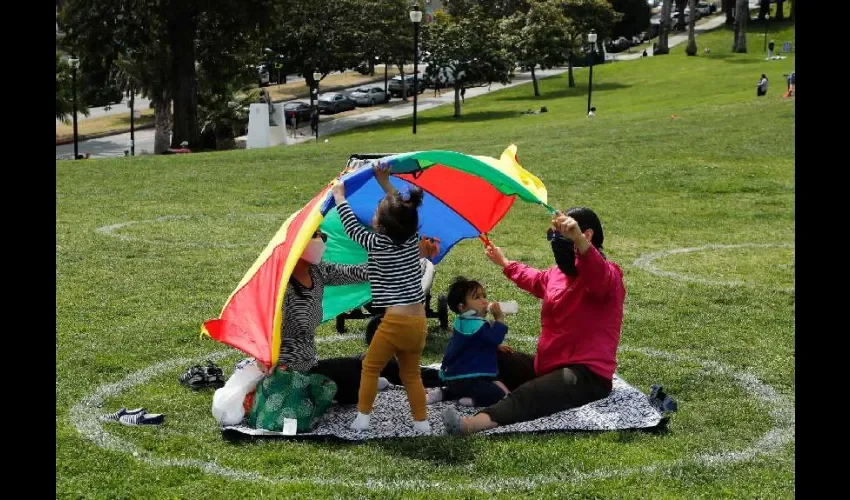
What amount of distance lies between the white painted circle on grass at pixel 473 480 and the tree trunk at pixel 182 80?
3108cm

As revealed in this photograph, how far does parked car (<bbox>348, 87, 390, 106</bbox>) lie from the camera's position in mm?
67750

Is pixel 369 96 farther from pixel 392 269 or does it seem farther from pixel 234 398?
pixel 392 269

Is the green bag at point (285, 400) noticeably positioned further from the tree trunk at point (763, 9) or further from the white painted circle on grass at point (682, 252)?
the tree trunk at point (763, 9)

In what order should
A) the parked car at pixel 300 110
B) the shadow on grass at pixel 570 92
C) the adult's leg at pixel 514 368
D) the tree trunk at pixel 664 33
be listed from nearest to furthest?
the adult's leg at pixel 514 368 → the shadow on grass at pixel 570 92 → the parked car at pixel 300 110 → the tree trunk at pixel 664 33

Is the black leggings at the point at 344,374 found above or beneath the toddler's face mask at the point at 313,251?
beneath

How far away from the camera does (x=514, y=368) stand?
8086 mm

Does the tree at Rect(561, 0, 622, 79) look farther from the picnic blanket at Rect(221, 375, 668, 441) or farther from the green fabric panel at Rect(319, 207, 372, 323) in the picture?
the picnic blanket at Rect(221, 375, 668, 441)

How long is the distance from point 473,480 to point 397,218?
1.81m

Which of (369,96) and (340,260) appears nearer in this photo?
(340,260)

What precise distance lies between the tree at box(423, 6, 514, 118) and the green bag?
5007cm

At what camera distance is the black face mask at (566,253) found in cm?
744

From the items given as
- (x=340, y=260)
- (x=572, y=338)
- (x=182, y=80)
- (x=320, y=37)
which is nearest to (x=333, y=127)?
(x=320, y=37)

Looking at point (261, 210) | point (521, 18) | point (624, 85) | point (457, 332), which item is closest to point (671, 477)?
point (457, 332)

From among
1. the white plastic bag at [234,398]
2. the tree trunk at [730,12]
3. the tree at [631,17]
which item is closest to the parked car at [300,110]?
the tree at [631,17]
